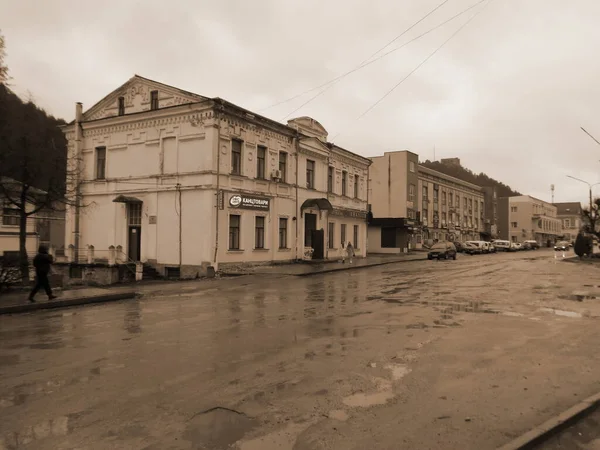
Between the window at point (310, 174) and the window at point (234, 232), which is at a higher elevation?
the window at point (310, 174)

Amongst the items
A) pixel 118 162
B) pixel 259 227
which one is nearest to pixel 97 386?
pixel 259 227

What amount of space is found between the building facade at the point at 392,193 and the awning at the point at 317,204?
71.6 feet

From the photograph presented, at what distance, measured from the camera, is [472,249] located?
5562 centimetres

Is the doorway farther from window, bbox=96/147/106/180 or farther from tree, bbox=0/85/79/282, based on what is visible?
tree, bbox=0/85/79/282

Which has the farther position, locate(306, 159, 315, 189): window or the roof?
the roof

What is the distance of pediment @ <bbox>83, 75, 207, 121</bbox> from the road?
664 inches

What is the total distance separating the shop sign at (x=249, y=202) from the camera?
2614cm

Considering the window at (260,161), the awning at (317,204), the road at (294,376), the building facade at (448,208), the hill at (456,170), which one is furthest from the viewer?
the hill at (456,170)

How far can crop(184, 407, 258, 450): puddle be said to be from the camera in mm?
4301

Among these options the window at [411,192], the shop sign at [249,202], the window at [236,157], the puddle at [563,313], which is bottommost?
the puddle at [563,313]

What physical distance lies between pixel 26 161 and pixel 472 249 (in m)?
49.3

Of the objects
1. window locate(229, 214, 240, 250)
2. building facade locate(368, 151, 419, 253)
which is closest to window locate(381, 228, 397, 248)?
building facade locate(368, 151, 419, 253)

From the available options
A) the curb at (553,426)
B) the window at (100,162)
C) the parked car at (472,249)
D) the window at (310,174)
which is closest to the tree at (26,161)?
the window at (100,162)

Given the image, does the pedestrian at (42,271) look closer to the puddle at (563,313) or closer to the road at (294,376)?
the road at (294,376)
